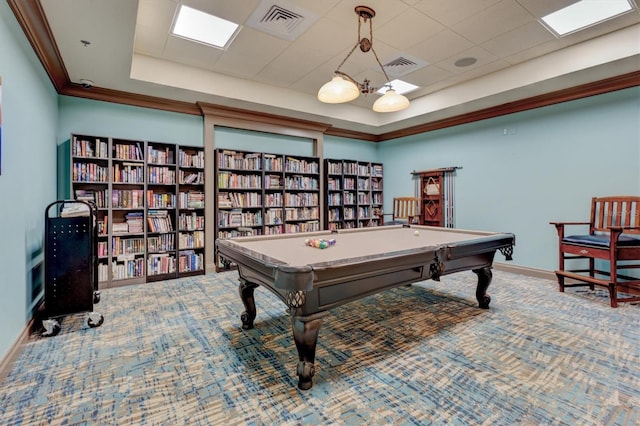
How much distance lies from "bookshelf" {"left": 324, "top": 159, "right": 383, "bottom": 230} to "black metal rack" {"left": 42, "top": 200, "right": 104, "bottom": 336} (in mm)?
4070

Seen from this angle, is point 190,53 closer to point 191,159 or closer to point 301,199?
point 191,159

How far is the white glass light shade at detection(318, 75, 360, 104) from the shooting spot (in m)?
2.70

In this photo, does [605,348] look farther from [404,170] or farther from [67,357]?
[404,170]

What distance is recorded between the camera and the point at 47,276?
2533 mm

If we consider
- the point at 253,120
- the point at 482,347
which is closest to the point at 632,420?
the point at 482,347

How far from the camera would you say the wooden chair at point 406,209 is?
5.71 metres

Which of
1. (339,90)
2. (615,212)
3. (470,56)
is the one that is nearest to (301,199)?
(339,90)

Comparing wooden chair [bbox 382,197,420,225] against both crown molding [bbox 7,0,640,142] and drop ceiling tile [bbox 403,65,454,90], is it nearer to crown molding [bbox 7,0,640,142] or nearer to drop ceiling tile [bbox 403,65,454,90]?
crown molding [bbox 7,0,640,142]

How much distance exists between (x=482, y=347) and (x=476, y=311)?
797mm

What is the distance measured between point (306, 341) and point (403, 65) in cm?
380

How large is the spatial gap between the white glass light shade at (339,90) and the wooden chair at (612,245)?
3.02 m

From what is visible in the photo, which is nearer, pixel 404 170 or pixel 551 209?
pixel 551 209

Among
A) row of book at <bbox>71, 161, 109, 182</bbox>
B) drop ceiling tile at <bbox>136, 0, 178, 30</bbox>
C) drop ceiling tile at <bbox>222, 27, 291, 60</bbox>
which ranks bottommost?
row of book at <bbox>71, 161, 109, 182</bbox>

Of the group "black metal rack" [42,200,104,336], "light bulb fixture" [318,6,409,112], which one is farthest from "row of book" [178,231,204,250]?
"light bulb fixture" [318,6,409,112]
